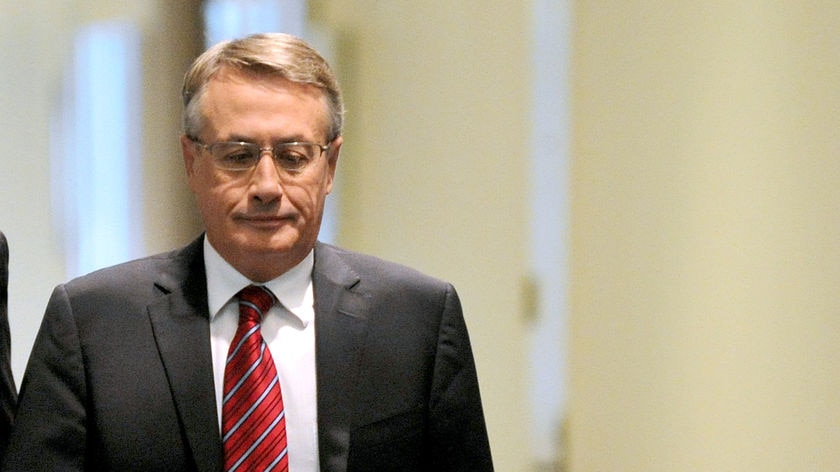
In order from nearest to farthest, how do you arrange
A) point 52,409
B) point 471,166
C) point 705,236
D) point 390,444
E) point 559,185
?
point 52,409
point 390,444
point 705,236
point 559,185
point 471,166

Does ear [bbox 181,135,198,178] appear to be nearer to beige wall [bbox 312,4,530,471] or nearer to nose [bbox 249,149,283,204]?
nose [bbox 249,149,283,204]

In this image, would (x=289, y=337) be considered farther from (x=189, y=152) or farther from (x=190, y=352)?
(x=189, y=152)

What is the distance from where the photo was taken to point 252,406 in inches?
76.7

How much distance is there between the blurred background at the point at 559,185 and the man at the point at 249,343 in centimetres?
132

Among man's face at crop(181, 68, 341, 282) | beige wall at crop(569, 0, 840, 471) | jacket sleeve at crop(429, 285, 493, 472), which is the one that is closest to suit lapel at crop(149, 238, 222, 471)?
man's face at crop(181, 68, 341, 282)

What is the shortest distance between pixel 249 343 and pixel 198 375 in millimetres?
93

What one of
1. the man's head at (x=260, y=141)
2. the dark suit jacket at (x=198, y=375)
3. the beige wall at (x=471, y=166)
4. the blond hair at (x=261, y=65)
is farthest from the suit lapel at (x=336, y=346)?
the beige wall at (x=471, y=166)

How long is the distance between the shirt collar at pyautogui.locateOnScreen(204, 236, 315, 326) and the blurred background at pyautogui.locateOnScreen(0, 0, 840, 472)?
1427 millimetres

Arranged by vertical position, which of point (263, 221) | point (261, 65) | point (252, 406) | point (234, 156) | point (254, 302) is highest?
point (261, 65)

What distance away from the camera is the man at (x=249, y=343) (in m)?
1.93

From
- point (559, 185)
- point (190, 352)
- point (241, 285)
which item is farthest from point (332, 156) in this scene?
point (559, 185)

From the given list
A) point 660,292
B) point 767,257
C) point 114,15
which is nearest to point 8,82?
point 114,15

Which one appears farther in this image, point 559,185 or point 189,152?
point 559,185

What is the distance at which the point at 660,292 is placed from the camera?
370 cm
